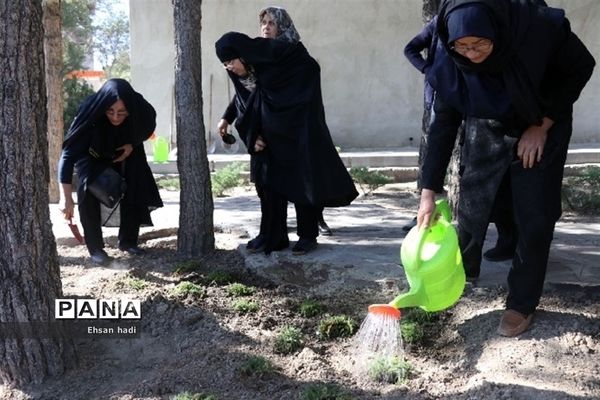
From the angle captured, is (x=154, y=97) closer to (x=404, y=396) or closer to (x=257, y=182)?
(x=257, y=182)

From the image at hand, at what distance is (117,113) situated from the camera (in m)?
4.80

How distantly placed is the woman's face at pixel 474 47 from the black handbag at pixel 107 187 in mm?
2983

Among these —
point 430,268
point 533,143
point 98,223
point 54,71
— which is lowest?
point 98,223

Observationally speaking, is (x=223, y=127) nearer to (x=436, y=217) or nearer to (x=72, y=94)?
(x=436, y=217)

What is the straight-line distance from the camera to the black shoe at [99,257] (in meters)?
5.05

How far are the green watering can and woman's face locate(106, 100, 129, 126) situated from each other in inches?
101

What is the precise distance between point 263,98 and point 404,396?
8.09 ft

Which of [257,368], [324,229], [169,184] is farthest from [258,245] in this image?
[169,184]

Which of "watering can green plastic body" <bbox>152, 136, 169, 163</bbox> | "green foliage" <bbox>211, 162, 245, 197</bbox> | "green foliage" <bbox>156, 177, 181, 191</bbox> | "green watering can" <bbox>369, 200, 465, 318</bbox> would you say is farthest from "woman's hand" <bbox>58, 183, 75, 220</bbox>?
"watering can green plastic body" <bbox>152, 136, 169, 163</bbox>

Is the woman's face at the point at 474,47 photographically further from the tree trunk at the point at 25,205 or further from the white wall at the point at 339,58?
the white wall at the point at 339,58

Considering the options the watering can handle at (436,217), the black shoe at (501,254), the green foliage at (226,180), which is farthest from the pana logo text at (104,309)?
the green foliage at (226,180)

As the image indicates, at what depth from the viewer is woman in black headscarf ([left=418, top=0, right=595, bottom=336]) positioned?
2.67 m

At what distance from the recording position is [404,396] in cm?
294

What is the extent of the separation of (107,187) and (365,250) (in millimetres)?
1882
